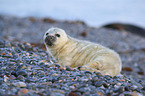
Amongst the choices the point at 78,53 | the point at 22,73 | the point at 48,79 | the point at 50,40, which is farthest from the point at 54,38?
the point at 48,79

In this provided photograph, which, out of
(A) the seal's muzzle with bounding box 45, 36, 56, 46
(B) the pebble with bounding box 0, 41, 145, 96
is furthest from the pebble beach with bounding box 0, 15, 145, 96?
(A) the seal's muzzle with bounding box 45, 36, 56, 46

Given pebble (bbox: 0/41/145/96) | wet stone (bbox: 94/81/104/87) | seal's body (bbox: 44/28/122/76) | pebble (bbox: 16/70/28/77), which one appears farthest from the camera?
seal's body (bbox: 44/28/122/76)

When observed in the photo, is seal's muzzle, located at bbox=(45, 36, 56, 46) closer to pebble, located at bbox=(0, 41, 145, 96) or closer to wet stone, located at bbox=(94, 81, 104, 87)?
pebble, located at bbox=(0, 41, 145, 96)

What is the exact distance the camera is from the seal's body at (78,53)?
5.17 m

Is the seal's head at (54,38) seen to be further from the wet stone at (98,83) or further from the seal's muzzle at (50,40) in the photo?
the wet stone at (98,83)

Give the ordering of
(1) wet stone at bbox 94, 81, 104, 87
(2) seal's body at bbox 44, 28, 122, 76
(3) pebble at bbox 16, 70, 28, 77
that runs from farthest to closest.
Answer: (2) seal's body at bbox 44, 28, 122, 76
(3) pebble at bbox 16, 70, 28, 77
(1) wet stone at bbox 94, 81, 104, 87

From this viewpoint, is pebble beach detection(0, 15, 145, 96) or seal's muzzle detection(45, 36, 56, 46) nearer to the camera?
pebble beach detection(0, 15, 145, 96)

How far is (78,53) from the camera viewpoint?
17.9 feet

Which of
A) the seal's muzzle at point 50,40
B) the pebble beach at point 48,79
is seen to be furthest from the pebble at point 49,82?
the seal's muzzle at point 50,40

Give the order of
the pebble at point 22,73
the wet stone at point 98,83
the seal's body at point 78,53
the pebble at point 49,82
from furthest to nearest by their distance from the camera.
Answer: the seal's body at point 78,53, the pebble at point 22,73, the wet stone at point 98,83, the pebble at point 49,82

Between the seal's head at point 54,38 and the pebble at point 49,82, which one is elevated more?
the seal's head at point 54,38

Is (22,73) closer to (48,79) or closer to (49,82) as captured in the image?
(48,79)

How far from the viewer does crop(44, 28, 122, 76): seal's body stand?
5168mm

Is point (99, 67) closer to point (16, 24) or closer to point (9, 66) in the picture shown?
point (9, 66)
